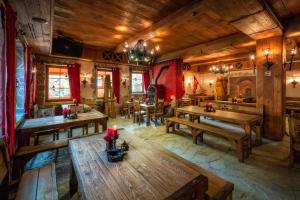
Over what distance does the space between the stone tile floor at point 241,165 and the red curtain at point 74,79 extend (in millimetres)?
3623

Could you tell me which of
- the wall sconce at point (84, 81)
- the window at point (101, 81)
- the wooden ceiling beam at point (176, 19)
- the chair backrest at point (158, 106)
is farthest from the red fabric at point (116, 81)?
the wooden ceiling beam at point (176, 19)

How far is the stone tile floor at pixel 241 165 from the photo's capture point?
83.9 inches

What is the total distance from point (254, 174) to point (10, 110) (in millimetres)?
4002

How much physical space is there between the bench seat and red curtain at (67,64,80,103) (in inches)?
203

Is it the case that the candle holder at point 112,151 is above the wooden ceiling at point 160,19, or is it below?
below

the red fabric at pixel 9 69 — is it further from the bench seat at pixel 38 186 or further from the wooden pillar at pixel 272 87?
the wooden pillar at pixel 272 87

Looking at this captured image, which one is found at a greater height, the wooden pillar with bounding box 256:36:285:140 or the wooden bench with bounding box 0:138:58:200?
the wooden pillar with bounding box 256:36:285:140

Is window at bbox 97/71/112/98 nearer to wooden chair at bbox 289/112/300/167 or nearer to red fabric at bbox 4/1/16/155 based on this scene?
red fabric at bbox 4/1/16/155

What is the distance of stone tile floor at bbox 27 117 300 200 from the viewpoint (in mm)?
2131

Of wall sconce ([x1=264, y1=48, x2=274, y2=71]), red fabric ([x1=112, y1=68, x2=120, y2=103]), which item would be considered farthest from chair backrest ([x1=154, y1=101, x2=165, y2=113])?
wall sconce ([x1=264, y1=48, x2=274, y2=71])

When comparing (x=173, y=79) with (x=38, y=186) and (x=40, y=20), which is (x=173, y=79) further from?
(x=38, y=186)

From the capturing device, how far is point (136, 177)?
125 centimetres

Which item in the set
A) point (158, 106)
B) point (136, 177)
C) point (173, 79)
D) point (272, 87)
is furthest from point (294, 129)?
point (173, 79)

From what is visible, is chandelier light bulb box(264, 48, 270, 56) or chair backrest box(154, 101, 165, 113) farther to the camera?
chair backrest box(154, 101, 165, 113)
